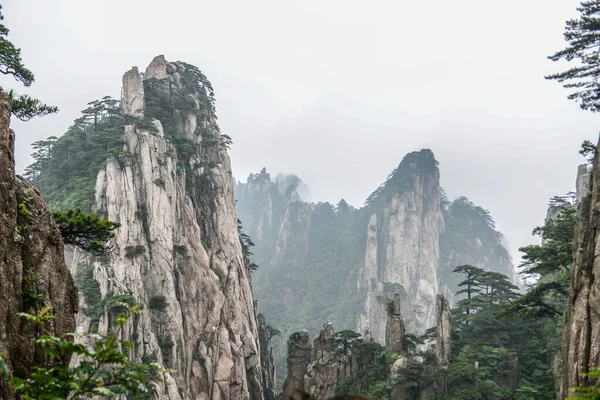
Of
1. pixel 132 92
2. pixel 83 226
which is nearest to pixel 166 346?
pixel 83 226

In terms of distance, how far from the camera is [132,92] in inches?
1881

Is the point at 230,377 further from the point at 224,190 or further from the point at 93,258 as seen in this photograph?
the point at 224,190

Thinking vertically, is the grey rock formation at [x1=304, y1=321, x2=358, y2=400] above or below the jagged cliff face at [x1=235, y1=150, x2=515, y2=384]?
below

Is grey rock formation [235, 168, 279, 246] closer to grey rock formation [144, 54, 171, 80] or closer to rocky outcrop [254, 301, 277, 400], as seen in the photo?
rocky outcrop [254, 301, 277, 400]

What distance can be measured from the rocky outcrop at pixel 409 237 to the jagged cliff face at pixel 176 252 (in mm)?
47893

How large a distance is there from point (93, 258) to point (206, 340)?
14.2 m

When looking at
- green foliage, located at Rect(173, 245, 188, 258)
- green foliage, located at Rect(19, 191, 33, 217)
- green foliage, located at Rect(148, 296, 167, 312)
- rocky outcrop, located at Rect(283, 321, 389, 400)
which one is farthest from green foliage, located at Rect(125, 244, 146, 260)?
green foliage, located at Rect(19, 191, 33, 217)

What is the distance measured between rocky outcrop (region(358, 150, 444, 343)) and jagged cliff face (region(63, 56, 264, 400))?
157ft

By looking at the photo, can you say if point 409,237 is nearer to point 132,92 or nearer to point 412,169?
point 412,169

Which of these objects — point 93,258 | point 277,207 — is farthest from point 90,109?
point 277,207

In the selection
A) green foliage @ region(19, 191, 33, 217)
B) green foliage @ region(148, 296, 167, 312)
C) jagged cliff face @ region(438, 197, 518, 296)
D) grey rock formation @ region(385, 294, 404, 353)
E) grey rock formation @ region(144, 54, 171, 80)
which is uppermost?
grey rock formation @ region(144, 54, 171, 80)

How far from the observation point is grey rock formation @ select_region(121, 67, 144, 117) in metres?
47.4

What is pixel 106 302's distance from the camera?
104 ft

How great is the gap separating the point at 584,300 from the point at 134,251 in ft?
107
